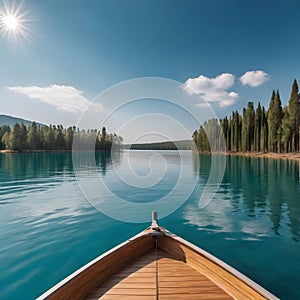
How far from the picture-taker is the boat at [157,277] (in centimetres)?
296

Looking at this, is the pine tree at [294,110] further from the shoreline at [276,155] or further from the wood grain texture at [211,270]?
the wood grain texture at [211,270]

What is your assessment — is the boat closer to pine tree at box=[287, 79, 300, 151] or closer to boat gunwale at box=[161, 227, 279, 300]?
boat gunwale at box=[161, 227, 279, 300]

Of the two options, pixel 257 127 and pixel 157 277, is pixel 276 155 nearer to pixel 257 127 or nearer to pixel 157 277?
pixel 257 127

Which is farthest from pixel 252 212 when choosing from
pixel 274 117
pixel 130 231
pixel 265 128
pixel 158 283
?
pixel 265 128

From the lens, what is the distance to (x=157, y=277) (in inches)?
143

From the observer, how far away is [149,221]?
9.01 meters

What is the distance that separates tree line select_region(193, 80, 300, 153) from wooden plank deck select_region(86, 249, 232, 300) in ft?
99.6

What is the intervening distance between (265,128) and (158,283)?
49465mm

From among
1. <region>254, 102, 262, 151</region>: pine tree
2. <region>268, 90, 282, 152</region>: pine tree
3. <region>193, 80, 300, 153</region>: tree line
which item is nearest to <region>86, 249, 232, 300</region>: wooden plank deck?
<region>193, 80, 300, 153</region>: tree line

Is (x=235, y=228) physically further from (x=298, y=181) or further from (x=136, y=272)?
(x=298, y=181)

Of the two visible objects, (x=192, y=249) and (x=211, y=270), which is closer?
(x=211, y=270)

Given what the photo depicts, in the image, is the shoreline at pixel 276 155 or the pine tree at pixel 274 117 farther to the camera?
the pine tree at pixel 274 117

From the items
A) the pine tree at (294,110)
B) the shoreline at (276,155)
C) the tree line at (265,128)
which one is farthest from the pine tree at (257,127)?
the pine tree at (294,110)

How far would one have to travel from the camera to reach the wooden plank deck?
10.3 ft
